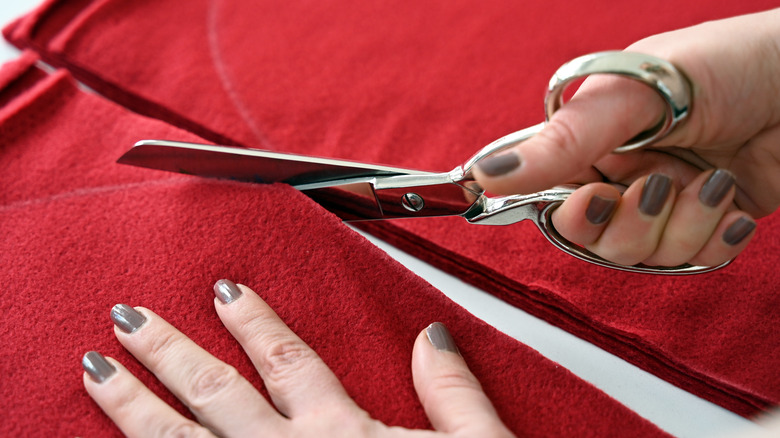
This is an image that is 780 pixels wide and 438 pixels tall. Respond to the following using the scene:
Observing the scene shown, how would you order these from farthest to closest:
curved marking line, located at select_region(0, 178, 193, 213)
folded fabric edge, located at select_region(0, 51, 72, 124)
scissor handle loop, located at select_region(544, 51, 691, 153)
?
folded fabric edge, located at select_region(0, 51, 72, 124) → curved marking line, located at select_region(0, 178, 193, 213) → scissor handle loop, located at select_region(544, 51, 691, 153)

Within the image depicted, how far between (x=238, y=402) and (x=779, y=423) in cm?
49

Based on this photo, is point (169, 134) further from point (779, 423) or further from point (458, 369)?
point (779, 423)

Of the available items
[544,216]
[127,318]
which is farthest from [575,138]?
[127,318]

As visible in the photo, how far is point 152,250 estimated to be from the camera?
25.7 inches

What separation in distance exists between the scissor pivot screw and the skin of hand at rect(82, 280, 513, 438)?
0.12 metres

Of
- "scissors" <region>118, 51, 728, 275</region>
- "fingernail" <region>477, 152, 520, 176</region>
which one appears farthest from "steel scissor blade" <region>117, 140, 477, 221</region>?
"fingernail" <region>477, 152, 520, 176</region>

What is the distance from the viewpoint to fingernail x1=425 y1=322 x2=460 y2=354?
1.92 ft

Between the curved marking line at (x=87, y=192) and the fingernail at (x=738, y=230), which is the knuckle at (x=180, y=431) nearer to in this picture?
the curved marking line at (x=87, y=192)

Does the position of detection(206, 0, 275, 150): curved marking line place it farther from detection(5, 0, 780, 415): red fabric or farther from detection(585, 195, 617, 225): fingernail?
detection(585, 195, 617, 225): fingernail

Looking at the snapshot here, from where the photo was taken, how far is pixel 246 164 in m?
0.65

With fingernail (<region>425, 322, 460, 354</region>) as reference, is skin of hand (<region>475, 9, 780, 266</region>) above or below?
above

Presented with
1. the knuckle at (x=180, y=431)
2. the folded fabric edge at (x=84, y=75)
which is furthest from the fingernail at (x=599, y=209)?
the folded fabric edge at (x=84, y=75)

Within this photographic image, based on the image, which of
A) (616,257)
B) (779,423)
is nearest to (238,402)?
(616,257)

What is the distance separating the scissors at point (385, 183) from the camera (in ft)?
1.93
